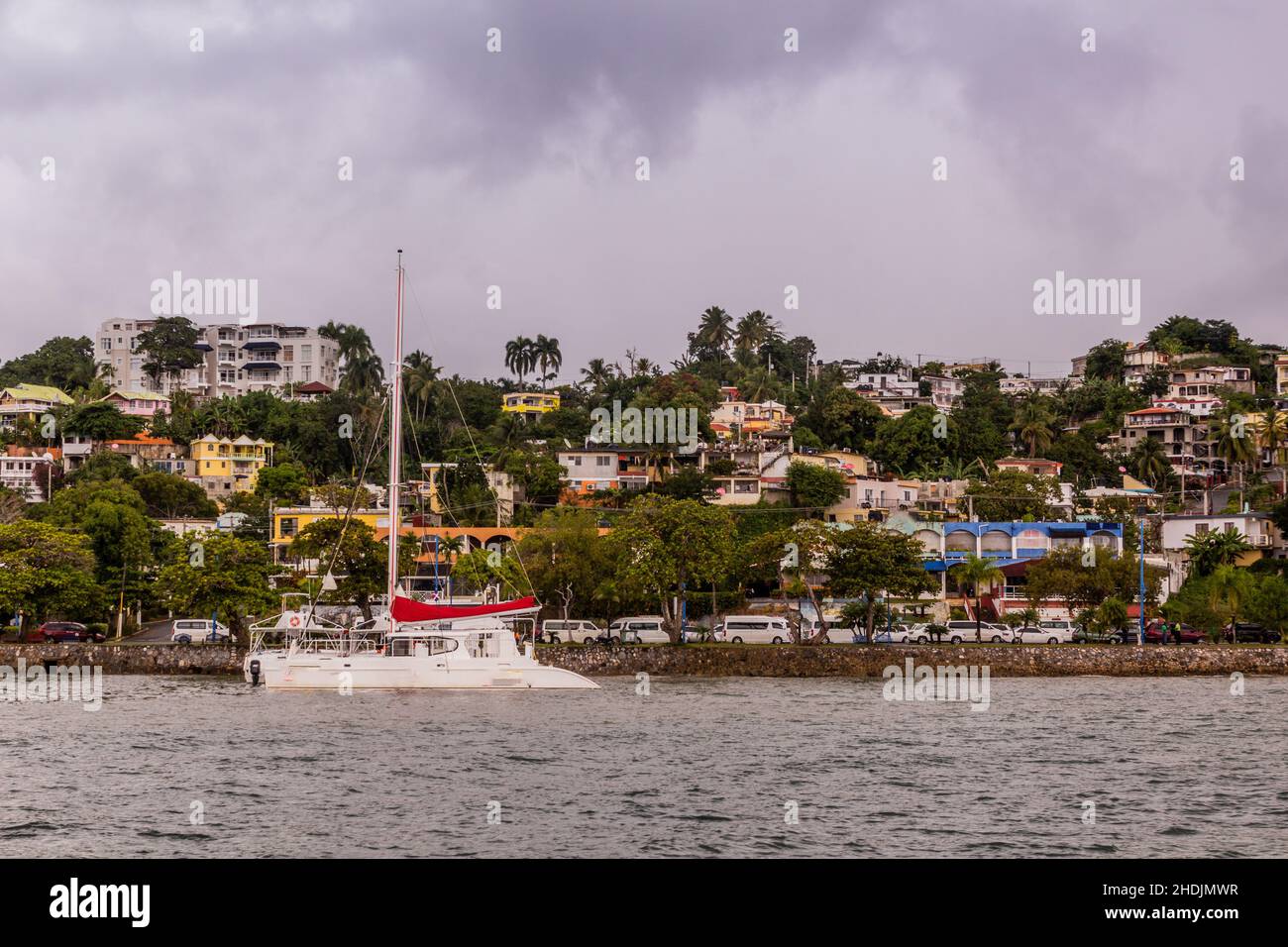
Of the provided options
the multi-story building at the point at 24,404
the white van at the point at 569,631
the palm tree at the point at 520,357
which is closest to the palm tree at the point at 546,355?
the palm tree at the point at 520,357

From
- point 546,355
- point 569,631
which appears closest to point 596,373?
point 546,355

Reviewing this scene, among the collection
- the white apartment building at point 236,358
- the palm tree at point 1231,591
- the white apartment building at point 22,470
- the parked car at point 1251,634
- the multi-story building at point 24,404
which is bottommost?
the parked car at point 1251,634

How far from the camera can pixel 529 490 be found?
11256 centimetres

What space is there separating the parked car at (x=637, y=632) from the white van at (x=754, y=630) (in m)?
3.17

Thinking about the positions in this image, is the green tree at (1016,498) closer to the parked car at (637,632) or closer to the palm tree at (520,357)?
the parked car at (637,632)

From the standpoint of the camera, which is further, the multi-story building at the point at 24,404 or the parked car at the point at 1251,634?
the multi-story building at the point at 24,404

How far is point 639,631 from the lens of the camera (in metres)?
72.4

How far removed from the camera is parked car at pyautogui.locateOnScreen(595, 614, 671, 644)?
234ft

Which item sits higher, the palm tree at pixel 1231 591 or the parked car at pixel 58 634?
the palm tree at pixel 1231 591

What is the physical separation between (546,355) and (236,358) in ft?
143

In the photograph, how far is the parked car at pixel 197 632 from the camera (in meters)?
70.2

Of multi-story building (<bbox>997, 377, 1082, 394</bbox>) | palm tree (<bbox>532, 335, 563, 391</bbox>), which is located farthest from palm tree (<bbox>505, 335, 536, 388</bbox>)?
multi-story building (<bbox>997, 377, 1082, 394</bbox>)

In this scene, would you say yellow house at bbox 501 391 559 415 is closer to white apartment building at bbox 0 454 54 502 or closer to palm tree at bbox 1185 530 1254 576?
white apartment building at bbox 0 454 54 502

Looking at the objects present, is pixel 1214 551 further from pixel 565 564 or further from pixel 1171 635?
pixel 565 564
